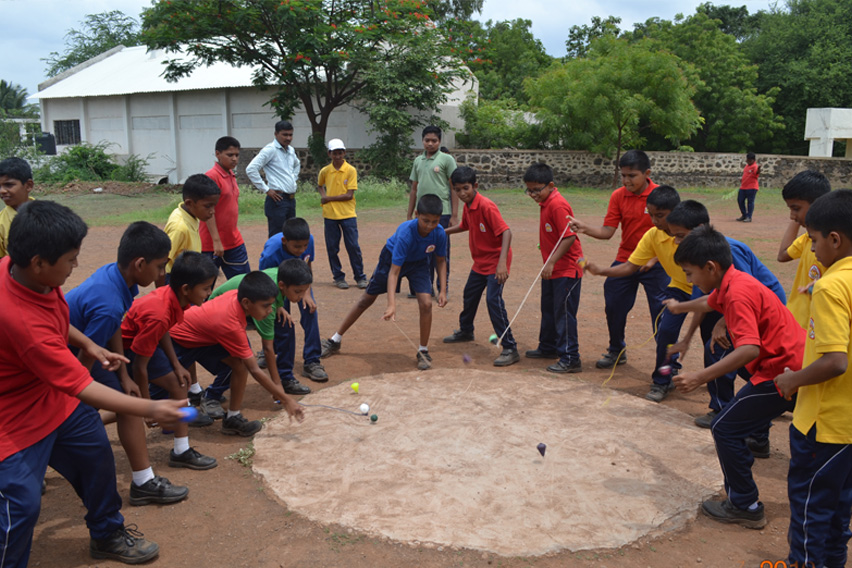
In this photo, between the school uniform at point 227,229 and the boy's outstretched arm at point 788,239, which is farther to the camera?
the school uniform at point 227,229

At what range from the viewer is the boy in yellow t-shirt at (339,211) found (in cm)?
944

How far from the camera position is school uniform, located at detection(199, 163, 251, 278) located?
22.6ft

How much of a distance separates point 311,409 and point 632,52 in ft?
69.3

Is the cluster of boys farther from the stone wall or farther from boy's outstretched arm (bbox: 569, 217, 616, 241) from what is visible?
the stone wall

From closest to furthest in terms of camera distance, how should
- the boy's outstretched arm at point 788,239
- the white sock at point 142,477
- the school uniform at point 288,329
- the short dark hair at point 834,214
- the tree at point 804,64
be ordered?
the short dark hair at point 834,214 → the white sock at point 142,477 → the boy's outstretched arm at point 788,239 → the school uniform at point 288,329 → the tree at point 804,64

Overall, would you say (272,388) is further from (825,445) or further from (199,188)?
(825,445)

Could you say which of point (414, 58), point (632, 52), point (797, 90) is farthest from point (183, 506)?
point (797, 90)

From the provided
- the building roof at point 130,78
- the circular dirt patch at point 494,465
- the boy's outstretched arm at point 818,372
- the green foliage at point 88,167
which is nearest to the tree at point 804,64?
the building roof at point 130,78

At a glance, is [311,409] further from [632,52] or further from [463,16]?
[463,16]

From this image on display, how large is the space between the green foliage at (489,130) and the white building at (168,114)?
479mm

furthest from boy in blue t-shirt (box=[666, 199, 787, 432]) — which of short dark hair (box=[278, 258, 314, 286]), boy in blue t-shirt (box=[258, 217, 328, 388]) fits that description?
boy in blue t-shirt (box=[258, 217, 328, 388])

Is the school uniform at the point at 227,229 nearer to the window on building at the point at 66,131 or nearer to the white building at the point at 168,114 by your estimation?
the white building at the point at 168,114

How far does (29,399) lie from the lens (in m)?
2.91

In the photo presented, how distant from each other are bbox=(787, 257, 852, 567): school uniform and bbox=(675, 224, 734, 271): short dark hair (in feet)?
2.27
